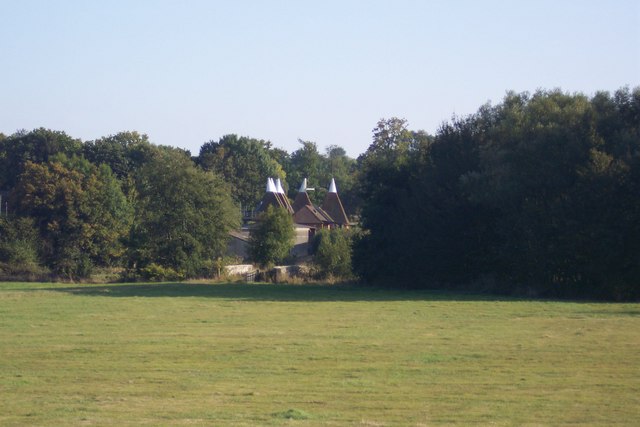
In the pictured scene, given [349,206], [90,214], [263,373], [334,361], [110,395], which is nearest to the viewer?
[110,395]

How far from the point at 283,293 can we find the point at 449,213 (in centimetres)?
970

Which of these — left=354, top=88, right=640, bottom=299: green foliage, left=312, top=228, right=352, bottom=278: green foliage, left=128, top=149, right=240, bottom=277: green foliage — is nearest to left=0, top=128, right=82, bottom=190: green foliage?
left=128, top=149, right=240, bottom=277: green foliage

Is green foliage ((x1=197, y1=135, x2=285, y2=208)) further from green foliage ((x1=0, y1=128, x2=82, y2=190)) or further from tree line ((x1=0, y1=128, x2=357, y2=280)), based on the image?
tree line ((x1=0, y1=128, x2=357, y2=280))

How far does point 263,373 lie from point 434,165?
31.2m

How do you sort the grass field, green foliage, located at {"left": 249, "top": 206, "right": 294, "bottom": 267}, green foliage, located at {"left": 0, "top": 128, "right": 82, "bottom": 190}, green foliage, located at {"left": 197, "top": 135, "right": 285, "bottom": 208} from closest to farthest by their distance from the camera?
the grass field, green foliage, located at {"left": 249, "top": 206, "right": 294, "bottom": 267}, green foliage, located at {"left": 0, "top": 128, "right": 82, "bottom": 190}, green foliage, located at {"left": 197, "top": 135, "right": 285, "bottom": 208}

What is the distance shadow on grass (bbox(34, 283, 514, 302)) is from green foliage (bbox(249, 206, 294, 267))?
968cm

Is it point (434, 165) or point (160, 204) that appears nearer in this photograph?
point (434, 165)

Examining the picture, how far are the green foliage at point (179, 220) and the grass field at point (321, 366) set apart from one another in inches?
1012

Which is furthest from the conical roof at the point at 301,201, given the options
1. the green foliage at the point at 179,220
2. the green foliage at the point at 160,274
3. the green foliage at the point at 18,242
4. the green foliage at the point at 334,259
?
the green foliage at the point at 334,259

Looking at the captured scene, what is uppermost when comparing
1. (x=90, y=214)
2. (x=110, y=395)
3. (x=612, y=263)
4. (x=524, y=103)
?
(x=524, y=103)

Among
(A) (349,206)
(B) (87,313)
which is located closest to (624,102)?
(B) (87,313)

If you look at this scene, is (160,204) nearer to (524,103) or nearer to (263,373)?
(524,103)

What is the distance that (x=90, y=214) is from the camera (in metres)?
65.2

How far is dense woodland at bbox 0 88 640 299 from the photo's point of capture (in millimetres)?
37375
